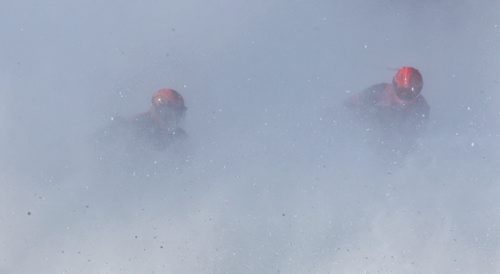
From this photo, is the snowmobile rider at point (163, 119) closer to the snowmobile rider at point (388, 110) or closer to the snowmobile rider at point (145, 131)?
the snowmobile rider at point (145, 131)

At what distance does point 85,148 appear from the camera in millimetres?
3293

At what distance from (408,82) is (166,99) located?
1016mm

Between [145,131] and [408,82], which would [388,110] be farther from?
A: [145,131]

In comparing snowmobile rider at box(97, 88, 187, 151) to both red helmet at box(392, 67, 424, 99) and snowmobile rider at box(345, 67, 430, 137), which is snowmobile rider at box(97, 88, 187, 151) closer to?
snowmobile rider at box(345, 67, 430, 137)

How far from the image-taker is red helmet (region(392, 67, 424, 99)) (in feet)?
10.1

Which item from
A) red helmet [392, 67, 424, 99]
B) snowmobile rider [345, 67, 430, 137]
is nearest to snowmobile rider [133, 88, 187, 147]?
snowmobile rider [345, 67, 430, 137]

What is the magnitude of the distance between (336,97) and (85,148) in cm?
115

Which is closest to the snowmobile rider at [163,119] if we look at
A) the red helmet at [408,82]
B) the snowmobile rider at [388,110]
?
the snowmobile rider at [388,110]

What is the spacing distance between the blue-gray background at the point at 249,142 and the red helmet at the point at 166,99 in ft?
→ 0.61

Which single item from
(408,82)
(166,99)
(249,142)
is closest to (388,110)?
(408,82)

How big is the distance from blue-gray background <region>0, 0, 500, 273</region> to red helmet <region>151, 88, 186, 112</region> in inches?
7.3

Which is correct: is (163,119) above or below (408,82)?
above

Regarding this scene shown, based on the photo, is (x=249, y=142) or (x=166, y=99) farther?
(x=249, y=142)

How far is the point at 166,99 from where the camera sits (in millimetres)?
3135
